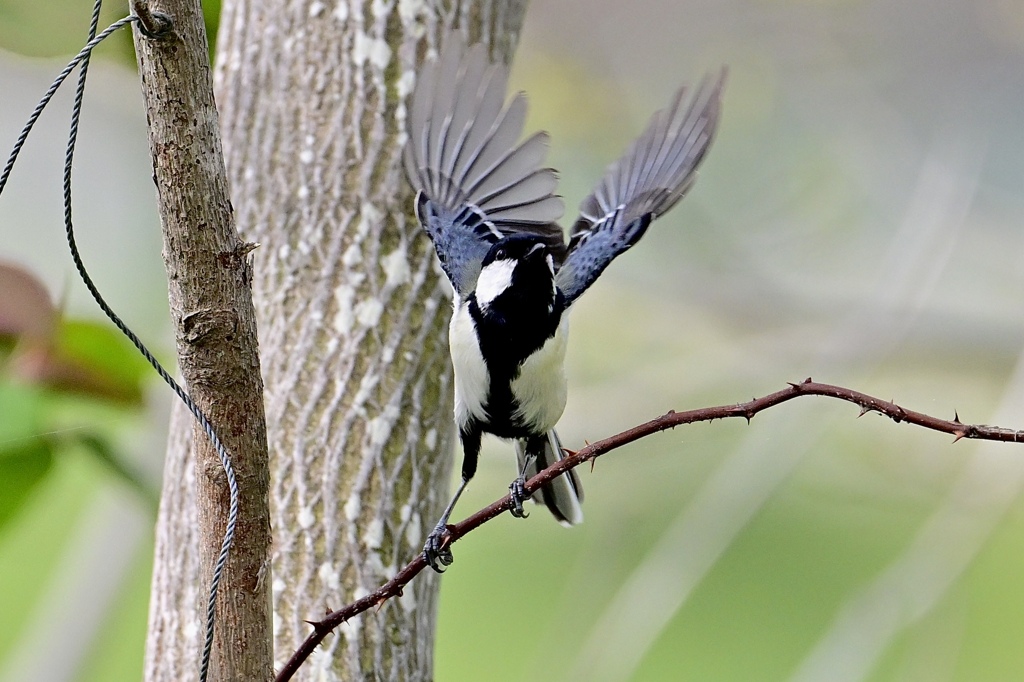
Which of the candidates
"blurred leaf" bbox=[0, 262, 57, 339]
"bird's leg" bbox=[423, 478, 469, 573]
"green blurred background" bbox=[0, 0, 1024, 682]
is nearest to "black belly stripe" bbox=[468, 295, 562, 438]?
"bird's leg" bbox=[423, 478, 469, 573]

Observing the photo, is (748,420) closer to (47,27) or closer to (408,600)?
(408,600)

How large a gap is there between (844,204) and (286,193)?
1921 millimetres

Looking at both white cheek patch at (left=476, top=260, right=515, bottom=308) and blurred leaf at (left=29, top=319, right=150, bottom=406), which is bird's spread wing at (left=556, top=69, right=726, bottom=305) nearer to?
white cheek patch at (left=476, top=260, right=515, bottom=308)

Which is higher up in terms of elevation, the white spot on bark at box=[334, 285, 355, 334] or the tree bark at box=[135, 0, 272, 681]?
the white spot on bark at box=[334, 285, 355, 334]

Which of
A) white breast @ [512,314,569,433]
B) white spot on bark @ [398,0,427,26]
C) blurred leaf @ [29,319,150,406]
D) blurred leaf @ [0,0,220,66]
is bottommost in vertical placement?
white breast @ [512,314,569,433]

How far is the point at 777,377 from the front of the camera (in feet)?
8.75

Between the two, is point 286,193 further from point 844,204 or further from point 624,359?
point 844,204

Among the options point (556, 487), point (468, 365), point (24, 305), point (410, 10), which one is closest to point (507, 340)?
point (468, 365)

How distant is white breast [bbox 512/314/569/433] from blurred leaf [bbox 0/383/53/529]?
2.59 ft

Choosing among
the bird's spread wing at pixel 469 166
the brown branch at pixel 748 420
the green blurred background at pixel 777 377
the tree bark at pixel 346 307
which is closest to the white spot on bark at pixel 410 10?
the tree bark at pixel 346 307

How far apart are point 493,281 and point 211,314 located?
0.33m

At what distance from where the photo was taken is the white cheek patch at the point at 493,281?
3.06ft

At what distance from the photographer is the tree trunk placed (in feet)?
3.66

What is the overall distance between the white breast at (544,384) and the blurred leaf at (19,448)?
789mm
